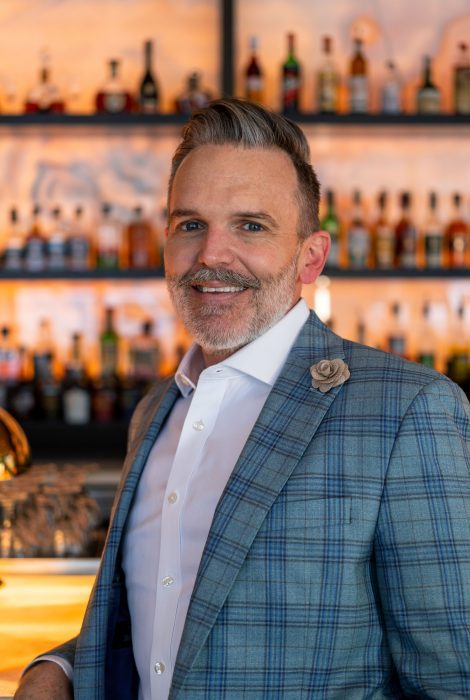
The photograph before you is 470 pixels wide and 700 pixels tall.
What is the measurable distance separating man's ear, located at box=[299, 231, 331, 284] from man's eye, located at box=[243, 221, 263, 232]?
82 millimetres

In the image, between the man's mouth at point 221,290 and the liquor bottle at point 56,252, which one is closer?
the man's mouth at point 221,290

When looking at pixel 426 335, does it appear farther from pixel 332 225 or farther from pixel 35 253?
pixel 35 253

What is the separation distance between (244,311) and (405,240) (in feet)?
7.60

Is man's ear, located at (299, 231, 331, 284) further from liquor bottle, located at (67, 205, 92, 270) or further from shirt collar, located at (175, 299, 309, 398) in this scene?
liquor bottle, located at (67, 205, 92, 270)

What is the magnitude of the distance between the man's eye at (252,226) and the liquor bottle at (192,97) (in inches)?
89.8

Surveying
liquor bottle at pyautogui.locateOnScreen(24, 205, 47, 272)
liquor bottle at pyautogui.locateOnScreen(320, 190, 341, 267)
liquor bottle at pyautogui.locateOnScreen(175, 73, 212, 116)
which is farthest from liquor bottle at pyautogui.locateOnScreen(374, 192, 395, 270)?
liquor bottle at pyautogui.locateOnScreen(24, 205, 47, 272)

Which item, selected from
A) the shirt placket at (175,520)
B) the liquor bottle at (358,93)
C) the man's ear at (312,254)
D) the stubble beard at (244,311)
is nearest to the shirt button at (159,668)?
the shirt placket at (175,520)

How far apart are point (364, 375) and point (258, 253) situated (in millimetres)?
229

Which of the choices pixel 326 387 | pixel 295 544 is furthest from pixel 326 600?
pixel 326 387

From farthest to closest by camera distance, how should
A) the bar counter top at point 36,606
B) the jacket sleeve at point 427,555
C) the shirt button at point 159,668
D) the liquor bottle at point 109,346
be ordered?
the liquor bottle at point 109,346 < the bar counter top at point 36,606 < the shirt button at point 159,668 < the jacket sleeve at point 427,555

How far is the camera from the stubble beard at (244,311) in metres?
1.30

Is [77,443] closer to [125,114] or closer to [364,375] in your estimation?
[125,114]

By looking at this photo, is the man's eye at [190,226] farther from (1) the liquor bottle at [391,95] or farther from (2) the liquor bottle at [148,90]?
(1) the liquor bottle at [391,95]

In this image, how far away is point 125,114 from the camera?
11.3 ft
